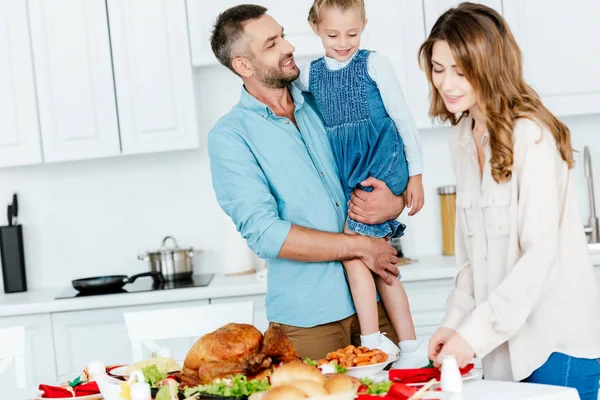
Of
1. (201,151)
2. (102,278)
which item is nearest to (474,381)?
(102,278)

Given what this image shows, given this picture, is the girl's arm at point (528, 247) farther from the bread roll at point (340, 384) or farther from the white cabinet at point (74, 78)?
the white cabinet at point (74, 78)

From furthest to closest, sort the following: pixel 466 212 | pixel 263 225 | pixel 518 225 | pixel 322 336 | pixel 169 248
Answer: pixel 169 248 < pixel 322 336 < pixel 263 225 < pixel 466 212 < pixel 518 225

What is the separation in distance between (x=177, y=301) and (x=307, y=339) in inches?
48.2

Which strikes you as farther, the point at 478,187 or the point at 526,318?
the point at 478,187

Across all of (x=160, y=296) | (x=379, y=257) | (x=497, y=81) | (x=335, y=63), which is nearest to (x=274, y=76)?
(x=335, y=63)

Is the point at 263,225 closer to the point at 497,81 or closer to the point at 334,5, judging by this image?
the point at 334,5

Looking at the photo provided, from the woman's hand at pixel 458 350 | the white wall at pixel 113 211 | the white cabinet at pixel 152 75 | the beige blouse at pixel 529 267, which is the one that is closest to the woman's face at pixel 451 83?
the beige blouse at pixel 529 267

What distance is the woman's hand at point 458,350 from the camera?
1704 millimetres

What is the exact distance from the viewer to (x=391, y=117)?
98.1 inches

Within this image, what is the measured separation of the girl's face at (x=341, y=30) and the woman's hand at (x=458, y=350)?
3.54ft

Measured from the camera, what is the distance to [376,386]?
1.64 metres

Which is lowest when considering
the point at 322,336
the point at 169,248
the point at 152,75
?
the point at 322,336

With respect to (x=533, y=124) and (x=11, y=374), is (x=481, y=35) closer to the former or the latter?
(x=533, y=124)

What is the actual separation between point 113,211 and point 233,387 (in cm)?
261
